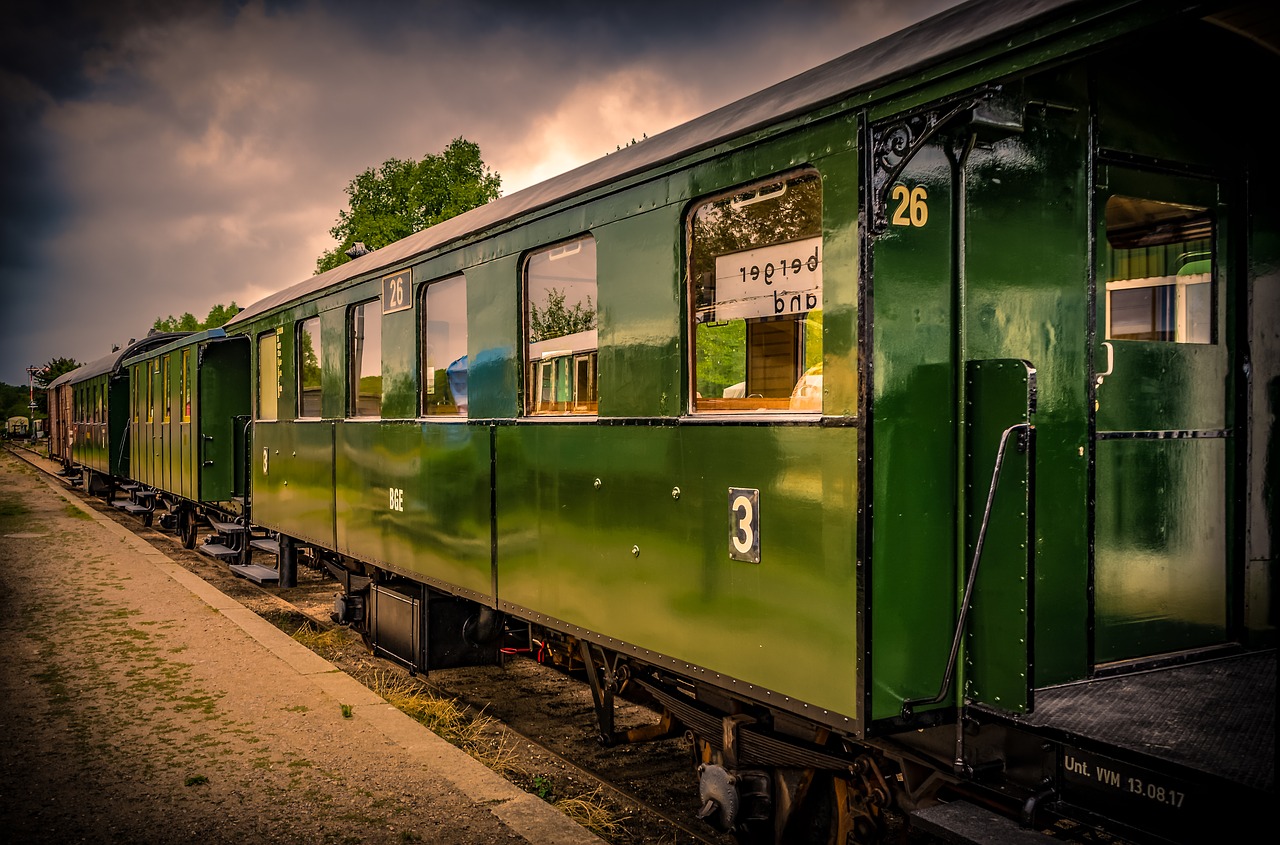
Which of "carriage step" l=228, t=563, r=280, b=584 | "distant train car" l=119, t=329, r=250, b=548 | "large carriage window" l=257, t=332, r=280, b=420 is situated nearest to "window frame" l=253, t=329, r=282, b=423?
"large carriage window" l=257, t=332, r=280, b=420

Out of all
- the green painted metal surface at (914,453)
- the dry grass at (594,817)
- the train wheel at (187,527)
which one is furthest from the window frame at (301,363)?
the train wheel at (187,527)

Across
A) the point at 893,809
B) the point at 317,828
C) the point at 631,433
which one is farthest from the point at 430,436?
the point at 893,809

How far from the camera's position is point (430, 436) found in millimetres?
6645

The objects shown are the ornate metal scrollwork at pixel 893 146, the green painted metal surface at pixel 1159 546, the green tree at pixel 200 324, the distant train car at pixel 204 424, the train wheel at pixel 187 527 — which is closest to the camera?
the ornate metal scrollwork at pixel 893 146

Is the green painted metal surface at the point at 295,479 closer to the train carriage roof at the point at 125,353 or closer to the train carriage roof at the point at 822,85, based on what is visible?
the train carriage roof at the point at 822,85

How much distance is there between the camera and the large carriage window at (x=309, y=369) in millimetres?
8797

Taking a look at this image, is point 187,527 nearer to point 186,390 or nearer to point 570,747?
point 186,390

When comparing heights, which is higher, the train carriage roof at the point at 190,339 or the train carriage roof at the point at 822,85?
the train carriage roof at the point at 822,85

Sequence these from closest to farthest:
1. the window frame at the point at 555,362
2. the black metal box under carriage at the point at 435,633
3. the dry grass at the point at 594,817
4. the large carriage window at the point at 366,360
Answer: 1. the dry grass at the point at 594,817
2. the window frame at the point at 555,362
3. the black metal box under carriage at the point at 435,633
4. the large carriage window at the point at 366,360

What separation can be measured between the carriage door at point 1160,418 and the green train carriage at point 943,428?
2cm

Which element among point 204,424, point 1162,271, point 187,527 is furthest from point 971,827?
point 187,527

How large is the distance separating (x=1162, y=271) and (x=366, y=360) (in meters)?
5.63

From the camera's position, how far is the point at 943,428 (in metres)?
3.53

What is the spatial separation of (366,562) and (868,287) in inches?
220
